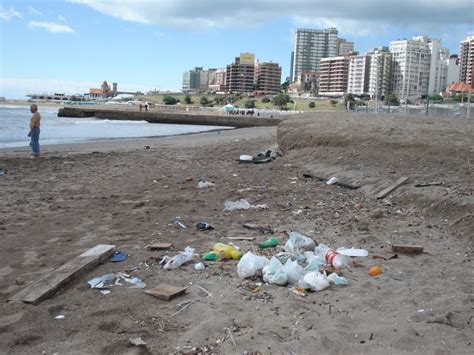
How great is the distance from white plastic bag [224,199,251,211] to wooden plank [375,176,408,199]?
2.08 meters

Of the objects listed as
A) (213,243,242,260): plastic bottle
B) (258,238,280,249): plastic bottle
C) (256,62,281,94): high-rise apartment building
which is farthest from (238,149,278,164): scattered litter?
(256,62,281,94): high-rise apartment building

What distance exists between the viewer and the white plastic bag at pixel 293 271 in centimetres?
447

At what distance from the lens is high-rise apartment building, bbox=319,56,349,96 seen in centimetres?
13450

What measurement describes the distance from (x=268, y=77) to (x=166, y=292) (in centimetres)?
16689

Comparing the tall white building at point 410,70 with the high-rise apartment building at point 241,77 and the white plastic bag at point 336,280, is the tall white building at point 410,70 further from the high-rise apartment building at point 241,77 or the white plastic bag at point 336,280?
the white plastic bag at point 336,280

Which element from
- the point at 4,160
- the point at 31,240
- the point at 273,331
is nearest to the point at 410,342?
the point at 273,331

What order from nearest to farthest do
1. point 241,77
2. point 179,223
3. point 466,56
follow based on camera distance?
point 179,223, point 466,56, point 241,77

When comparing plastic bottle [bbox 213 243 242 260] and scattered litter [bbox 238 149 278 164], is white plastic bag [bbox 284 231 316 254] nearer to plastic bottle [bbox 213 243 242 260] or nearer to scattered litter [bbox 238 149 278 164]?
plastic bottle [bbox 213 243 242 260]

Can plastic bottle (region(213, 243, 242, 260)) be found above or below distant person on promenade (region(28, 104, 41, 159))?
below

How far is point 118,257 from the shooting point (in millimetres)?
5125

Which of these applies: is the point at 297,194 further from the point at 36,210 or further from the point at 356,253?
the point at 36,210

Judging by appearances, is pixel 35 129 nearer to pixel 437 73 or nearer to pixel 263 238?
pixel 263 238

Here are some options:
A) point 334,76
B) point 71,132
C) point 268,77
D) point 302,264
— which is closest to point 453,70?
point 334,76

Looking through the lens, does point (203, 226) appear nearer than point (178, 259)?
No
